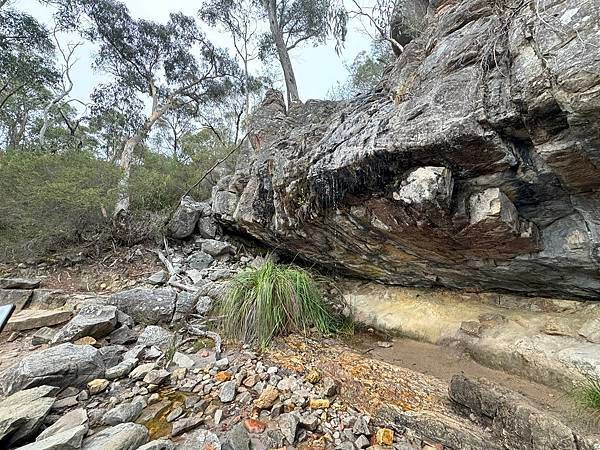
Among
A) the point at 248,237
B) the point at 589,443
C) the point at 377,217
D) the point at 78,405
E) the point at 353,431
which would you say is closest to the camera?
the point at 589,443

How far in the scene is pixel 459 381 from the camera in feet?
7.03

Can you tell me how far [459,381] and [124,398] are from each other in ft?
8.05

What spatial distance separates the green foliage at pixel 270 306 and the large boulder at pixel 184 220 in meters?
3.05

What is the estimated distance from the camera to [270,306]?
10.7 ft

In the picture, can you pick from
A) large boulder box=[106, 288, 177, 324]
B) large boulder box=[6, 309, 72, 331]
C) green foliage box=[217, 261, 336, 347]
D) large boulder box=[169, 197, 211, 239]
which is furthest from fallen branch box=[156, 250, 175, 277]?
green foliage box=[217, 261, 336, 347]

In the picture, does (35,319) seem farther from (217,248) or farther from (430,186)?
(430,186)

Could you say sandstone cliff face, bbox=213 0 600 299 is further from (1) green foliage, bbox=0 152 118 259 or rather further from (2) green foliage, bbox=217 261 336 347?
(1) green foliage, bbox=0 152 118 259

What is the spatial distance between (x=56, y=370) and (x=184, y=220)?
4110 mm

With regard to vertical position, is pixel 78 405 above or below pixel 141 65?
below

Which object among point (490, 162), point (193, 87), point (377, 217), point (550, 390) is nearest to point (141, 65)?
point (193, 87)

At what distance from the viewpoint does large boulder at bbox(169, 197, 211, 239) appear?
613cm

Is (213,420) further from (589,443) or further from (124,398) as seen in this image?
(589,443)

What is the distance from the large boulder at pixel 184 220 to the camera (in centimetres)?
613

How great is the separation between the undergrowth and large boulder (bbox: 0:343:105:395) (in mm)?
1223
